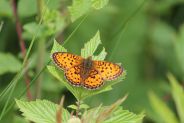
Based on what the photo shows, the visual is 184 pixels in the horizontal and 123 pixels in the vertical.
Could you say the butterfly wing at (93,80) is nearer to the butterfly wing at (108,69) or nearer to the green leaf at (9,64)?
the butterfly wing at (108,69)

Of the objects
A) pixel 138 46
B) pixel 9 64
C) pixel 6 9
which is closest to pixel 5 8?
pixel 6 9

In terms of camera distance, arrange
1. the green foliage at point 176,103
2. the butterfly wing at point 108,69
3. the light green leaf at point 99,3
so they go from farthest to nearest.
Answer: the green foliage at point 176,103 < the light green leaf at point 99,3 < the butterfly wing at point 108,69

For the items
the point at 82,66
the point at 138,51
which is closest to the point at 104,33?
the point at 138,51

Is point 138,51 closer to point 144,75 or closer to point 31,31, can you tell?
point 144,75

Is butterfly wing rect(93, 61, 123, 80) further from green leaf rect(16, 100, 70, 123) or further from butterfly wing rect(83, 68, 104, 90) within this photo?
green leaf rect(16, 100, 70, 123)

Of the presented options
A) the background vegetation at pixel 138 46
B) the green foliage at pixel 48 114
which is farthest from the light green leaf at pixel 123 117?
the background vegetation at pixel 138 46

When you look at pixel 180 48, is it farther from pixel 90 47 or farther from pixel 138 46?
pixel 90 47
